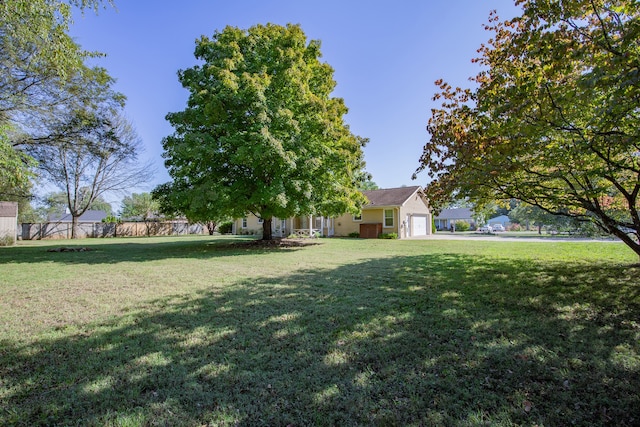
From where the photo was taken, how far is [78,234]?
3012cm

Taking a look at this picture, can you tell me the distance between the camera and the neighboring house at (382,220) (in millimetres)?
24531

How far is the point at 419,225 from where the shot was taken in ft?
90.9

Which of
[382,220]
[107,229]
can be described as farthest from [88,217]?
[382,220]

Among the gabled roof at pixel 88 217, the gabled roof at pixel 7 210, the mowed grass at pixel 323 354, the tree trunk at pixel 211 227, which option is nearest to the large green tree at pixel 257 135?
the mowed grass at pixel 323 354

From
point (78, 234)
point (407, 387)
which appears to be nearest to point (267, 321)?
point (407, 387)

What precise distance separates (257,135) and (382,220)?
15306mm

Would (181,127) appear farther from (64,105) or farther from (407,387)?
(407,387)

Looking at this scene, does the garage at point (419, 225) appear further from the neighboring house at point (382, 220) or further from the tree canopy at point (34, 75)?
the tree canopy at point (34, 75)

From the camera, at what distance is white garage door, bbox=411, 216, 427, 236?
2656 cm

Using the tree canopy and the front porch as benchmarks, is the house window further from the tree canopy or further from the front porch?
the tree canopy

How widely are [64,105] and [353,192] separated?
13348mm

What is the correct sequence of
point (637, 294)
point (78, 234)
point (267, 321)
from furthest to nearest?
point (78, 234), point (637, 294), point (267, 321)

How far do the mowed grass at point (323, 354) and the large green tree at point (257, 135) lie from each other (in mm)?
7214

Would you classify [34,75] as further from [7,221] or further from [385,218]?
[385,218]
